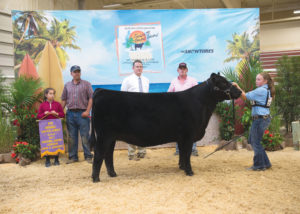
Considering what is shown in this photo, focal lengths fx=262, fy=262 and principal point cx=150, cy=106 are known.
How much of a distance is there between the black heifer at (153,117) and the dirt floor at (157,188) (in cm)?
Answer: 40

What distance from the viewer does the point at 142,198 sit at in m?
3.08

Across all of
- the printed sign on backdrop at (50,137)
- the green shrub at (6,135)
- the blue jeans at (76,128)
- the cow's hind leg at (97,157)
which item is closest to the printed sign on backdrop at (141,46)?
the blue jeans at (76,128)

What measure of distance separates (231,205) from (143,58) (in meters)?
4.29

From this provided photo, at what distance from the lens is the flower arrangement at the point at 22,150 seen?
5.23 m

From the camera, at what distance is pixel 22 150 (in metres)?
5.21

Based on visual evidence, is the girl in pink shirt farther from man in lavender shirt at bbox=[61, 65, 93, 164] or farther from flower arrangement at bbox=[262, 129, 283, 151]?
flower arrangement at bbox=[262, 129, 283, 151]

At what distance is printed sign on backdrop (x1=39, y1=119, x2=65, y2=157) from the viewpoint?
5.02 m

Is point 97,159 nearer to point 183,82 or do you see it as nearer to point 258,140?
point 258,140

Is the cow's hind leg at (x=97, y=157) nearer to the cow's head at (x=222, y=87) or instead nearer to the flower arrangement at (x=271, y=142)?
the cow's head at (x=222, y=87)

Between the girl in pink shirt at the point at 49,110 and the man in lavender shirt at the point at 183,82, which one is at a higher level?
the man in lavender shirt at the point at 183,82

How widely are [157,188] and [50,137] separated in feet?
8.71

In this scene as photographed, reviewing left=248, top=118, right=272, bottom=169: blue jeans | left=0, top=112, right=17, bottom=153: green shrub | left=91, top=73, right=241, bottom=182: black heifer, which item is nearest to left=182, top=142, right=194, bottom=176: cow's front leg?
left=91, top=73, right=241, bottom=182: black heifer

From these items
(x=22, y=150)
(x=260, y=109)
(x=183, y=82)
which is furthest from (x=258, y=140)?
(x=22, y=150)

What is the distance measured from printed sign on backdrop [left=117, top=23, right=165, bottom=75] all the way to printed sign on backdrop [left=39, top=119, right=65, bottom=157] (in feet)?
6.59
